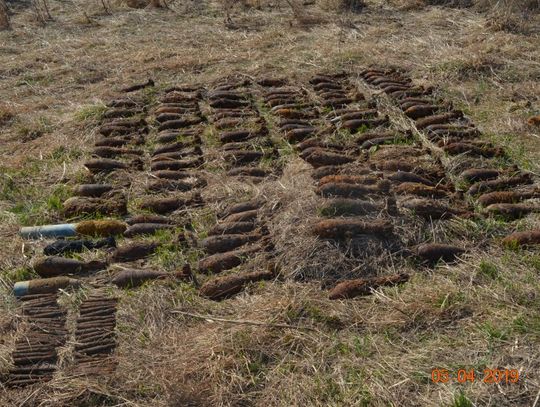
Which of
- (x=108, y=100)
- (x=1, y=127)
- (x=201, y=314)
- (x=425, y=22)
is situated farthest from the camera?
(x=425, y=22)

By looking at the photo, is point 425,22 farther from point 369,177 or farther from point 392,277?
point 392,277

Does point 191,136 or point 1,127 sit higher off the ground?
point 191,136

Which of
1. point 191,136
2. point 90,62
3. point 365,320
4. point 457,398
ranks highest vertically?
point 457,398

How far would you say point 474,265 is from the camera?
4.87 metres

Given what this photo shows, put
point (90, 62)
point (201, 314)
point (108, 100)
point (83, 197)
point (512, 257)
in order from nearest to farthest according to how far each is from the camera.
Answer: point (201, 314) → point (512, 257) → point (83, 197) → point (108, 100) → point (90, 62)

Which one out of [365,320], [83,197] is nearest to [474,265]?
[365,320]

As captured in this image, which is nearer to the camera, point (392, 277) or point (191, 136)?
point (392, 277)

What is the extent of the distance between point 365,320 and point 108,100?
20.3 ft
